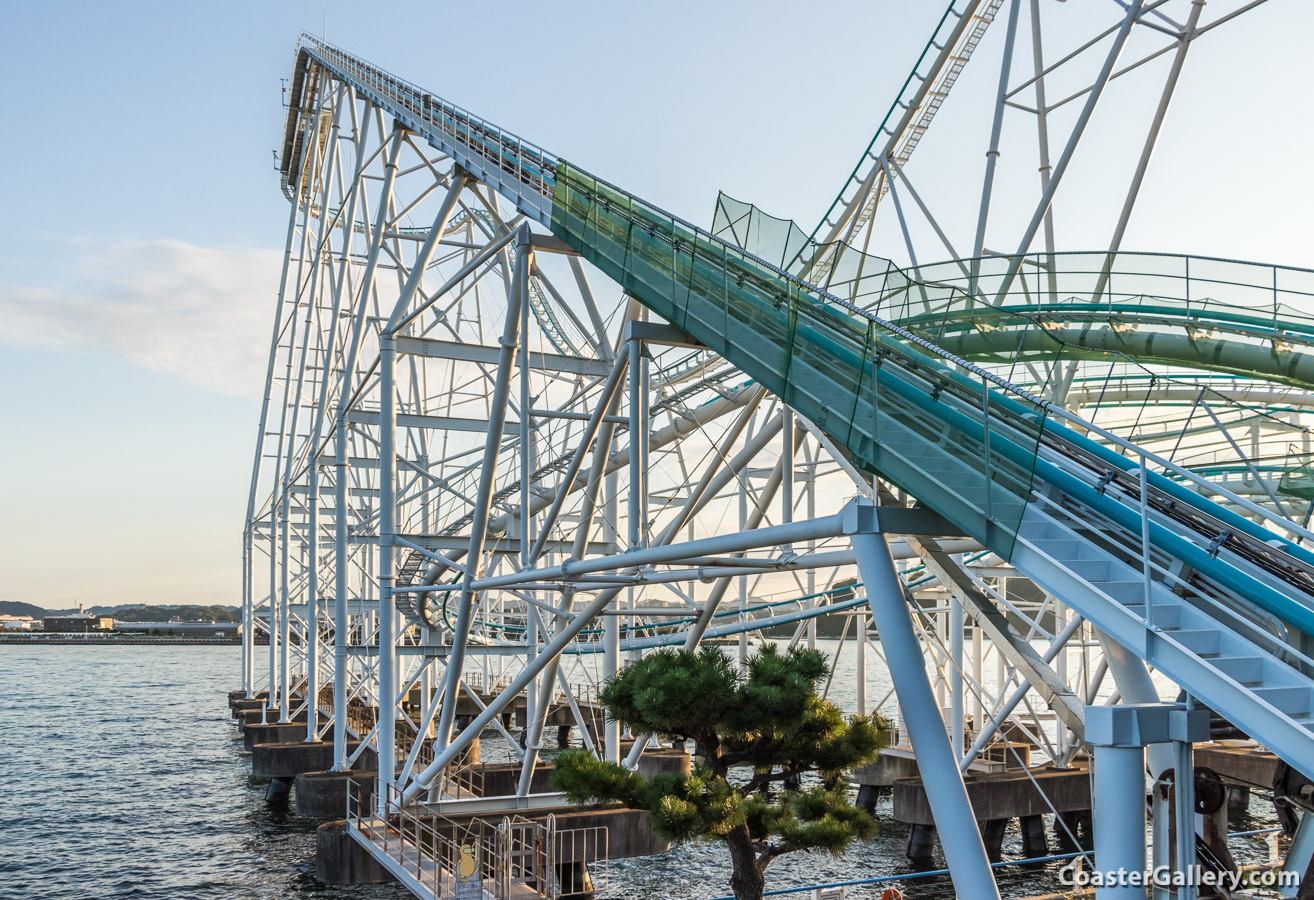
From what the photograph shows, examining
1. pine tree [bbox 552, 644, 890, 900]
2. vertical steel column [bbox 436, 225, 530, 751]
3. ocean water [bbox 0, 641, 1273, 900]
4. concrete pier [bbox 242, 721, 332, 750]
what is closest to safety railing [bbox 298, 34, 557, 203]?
vertical steel column [bbox 436, 225, 530, 751]

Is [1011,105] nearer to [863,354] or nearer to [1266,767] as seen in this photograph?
[863,354]

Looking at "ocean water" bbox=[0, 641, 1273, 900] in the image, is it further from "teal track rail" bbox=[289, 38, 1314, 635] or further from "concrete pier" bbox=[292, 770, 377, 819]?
"teal track rail" bbox=[289, 38, 1314, 635]

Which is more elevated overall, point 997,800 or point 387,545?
point 387,545

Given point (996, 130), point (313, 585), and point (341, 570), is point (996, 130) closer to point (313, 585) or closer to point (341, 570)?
point (341, 570)

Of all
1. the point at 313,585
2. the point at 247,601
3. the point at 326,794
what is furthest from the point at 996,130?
the point at 247,601

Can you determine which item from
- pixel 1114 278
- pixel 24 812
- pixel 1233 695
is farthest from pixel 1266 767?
pixel 24 812

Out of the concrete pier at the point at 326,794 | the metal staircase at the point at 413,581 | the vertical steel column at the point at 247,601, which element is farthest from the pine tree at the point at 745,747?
the vertical steel column at the point at 247,601

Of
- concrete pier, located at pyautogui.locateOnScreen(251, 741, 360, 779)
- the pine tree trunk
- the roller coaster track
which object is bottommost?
concrete pier, located at pyautogui.locateOnScreen(251, 741, 360, 779)

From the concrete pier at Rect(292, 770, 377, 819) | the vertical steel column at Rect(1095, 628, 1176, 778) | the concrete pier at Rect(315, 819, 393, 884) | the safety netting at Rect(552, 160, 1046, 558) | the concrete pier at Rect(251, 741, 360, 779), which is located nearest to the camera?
the vertical steel column at Rect(1095, 628, 1176, 778)
